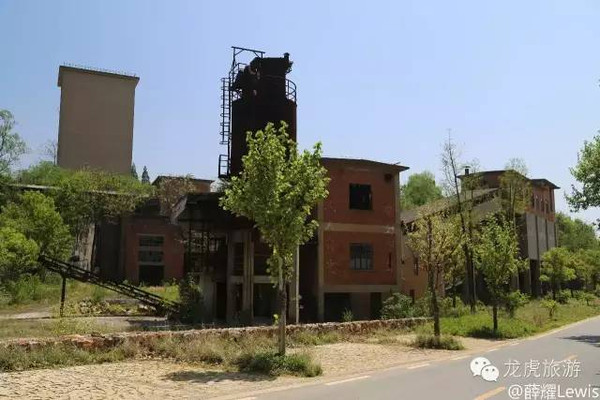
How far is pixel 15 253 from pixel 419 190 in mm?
58555

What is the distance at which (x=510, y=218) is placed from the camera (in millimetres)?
49344

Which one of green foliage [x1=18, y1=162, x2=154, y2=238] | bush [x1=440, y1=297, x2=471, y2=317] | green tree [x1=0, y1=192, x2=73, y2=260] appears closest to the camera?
bush [x1=440, y1=297, x2=471, y2=317]

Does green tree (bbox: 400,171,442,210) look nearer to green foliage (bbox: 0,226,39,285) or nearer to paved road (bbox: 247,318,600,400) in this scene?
green foliage (bbox: 0,226,39,285)

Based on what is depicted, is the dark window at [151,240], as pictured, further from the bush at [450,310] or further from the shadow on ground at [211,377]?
the shadow on ground at [211,377]

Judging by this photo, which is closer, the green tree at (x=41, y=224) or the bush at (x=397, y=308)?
the bush at (x=397, y=308)

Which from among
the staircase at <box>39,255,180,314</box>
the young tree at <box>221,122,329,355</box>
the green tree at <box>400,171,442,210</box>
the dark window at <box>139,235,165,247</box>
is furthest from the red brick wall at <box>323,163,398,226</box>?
the green tree at <box>400,171,442,210</box>

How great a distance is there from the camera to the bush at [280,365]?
551 inches

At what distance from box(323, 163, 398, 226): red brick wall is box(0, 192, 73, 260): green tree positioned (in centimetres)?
2369

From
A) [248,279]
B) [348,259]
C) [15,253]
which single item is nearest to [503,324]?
[348,259]

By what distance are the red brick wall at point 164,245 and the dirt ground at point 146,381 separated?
1724 inches

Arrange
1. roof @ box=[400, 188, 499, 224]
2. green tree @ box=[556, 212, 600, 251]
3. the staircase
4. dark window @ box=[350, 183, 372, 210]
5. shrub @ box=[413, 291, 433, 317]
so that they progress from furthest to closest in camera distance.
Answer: green tree @ box=[556, 212, 600, 251] → roof @ box=[400, 188, 499, 224] → the staircase → dark window @ box=[350, 183, 372, 210] → shrub @ box=[413, 291, 433, 317]

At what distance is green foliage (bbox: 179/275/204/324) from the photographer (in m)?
30.6

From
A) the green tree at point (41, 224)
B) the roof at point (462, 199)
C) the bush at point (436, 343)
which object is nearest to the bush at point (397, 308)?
the bush at point (436, 343)

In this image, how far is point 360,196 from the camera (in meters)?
34.3
